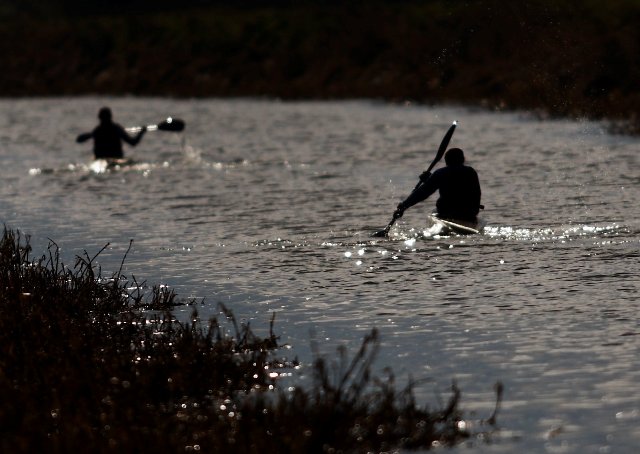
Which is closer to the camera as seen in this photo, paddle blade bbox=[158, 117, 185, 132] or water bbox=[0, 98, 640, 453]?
water bbox=[0, 98, 640, 453]

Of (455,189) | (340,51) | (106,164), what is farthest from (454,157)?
(340,51)

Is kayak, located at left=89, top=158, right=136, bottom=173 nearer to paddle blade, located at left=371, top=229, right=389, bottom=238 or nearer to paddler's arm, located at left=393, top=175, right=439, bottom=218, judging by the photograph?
paddle blade, located at left=371, top=229, right=389, bottom=238

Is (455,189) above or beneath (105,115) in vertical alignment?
beneath

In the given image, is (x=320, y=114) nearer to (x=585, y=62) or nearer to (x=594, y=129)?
(x=585, y=62)

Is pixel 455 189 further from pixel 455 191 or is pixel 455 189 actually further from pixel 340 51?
pixel 340 51

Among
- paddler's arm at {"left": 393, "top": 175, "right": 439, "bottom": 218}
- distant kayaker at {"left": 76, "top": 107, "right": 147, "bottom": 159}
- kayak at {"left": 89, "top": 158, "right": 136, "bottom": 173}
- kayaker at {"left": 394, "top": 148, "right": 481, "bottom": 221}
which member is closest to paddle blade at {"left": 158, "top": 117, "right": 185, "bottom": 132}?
distant kayaker at {"left": 76, "top": 107, "right": 147, "bottom": 159}

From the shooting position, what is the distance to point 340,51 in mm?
75000

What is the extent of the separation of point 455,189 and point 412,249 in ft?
4.19

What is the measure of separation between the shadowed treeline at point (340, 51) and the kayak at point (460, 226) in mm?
14286

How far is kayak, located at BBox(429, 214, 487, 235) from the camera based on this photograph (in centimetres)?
2067

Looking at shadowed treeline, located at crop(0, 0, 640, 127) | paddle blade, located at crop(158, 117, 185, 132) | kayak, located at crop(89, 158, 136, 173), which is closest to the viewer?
paddle blade, located at crop(158, 117, 185, 132)

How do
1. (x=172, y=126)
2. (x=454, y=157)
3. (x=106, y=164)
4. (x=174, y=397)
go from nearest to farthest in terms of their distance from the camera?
1. (x=174, y=397)
2. (x=454, y=157)
3. (x=172, y=126)
4. (x=106, y=164)

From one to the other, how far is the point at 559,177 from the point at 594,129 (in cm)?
1145

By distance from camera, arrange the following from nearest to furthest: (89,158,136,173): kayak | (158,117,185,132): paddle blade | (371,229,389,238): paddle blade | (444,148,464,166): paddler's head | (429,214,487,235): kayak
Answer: (444,148,464,166): paddler's head < (429,214,487,235): kayak < (371,229,389,238): paddle blade < (158,117,185,132): paddle blade < (89,158,136,173): kayak
